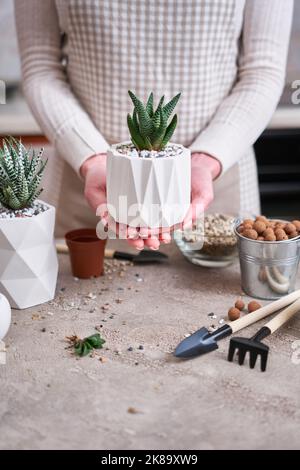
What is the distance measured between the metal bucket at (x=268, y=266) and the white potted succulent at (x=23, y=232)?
373 millimetres

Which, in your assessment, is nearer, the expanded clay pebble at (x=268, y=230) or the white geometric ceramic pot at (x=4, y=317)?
the white geometric ceramic pot at (x=4, y=317)

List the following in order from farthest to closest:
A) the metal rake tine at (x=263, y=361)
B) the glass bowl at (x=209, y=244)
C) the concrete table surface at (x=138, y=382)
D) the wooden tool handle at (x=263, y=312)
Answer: the glass bowl at (x=209, y=244)
the wooden tool handle at (x=263, y=312)
the metal rake tine at (x=263, y=361)
the concrete table surface at (x=138, y=382)

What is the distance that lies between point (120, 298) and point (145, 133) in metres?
0.32

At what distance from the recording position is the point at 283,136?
7.55ft

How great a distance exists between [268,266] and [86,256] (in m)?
0.37

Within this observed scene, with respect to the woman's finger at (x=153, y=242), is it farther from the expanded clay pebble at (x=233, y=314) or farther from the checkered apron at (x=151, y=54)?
the checkered apron at (x=151, y=54)

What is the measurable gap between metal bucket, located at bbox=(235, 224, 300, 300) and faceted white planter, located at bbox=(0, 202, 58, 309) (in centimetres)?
37

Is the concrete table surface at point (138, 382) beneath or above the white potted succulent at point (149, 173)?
beneath

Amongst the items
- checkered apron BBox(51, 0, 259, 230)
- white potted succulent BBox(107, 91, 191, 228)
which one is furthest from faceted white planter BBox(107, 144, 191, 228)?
checkered apron BBox(51, 0, 259, 230)

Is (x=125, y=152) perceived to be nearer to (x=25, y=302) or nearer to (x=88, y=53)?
(x=25, y=302)

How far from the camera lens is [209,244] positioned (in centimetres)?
125

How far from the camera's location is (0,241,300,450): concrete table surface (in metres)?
0.78

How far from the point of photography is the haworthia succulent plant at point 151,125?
3.31 ft

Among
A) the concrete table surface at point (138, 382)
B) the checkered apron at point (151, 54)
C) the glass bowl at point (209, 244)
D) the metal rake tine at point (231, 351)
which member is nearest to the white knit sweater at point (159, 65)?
the checkered apron at point (151, 54)
